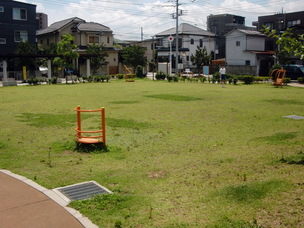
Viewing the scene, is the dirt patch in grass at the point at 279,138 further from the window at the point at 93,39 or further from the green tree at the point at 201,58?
the green tree at the point at 201,58

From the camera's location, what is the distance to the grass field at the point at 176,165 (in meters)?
5.04

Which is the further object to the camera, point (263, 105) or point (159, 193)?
point (263, 105)

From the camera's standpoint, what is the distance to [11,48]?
46781 millimetres

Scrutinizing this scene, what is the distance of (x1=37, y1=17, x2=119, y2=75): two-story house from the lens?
53.5m

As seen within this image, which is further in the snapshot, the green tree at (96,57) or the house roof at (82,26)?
the house roof at (82,26)

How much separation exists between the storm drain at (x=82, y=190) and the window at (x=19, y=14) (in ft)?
153

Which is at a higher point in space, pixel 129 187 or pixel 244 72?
pixel 244 72

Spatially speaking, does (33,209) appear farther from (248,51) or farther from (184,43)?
(184,43)

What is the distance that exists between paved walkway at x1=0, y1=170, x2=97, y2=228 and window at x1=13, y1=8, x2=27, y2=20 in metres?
46.0

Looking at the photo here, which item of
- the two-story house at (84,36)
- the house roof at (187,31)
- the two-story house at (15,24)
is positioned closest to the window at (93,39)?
the two-story house at (84,36)

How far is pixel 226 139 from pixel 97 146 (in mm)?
3843

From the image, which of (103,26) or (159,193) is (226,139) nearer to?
(159,193)

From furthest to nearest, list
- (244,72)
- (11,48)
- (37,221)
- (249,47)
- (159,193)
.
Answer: (249,47) → (244,72) → (11,48) → (159,193) → (37,221)

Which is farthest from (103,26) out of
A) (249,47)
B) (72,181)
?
(72,181)
